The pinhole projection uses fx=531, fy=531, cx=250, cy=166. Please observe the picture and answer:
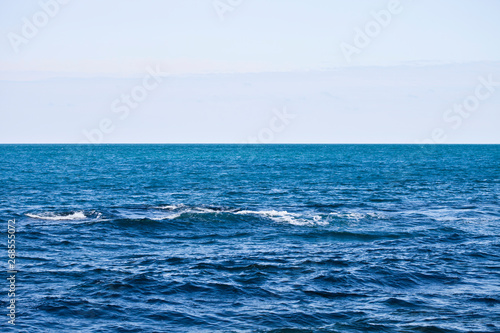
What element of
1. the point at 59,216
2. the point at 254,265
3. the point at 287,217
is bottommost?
the point at 254,265

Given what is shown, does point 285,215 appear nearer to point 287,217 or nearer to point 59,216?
point 287,217

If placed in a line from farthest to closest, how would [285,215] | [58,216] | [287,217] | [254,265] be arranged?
[285,215] → [287,217] → [58,216] → [254,265]

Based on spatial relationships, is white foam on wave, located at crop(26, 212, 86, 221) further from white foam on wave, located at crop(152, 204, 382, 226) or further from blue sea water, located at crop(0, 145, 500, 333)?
white foam on wave, located at crop(152, 204, 382, 226)

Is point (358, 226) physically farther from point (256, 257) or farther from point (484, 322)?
point (484, 322)

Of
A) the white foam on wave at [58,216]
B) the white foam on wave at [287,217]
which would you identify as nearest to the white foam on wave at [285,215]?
the white foam on wave at [287,217]

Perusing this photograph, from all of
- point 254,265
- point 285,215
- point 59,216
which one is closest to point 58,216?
point 59,216

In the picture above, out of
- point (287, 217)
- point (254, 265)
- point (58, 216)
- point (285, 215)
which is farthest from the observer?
point (285, 215)

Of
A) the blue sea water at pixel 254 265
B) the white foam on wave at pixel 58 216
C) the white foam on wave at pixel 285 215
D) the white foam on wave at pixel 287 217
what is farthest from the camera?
the white foam on wave at pixel 58 216

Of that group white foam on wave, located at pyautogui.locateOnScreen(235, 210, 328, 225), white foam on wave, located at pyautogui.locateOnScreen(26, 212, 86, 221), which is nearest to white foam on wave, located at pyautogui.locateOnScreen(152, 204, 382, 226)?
white foam on wave, located at pyautogui.locateOnScreen(235, 210, 328, 225)

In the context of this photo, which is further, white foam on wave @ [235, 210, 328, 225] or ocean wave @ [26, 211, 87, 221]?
ocean wave @ [26, 211, 87, 221]

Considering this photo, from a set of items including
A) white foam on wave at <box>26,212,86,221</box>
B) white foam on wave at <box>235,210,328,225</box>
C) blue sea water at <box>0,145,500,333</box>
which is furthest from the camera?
white foam on wave at <box>26,212,86,221</box>

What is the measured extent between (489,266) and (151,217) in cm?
2416

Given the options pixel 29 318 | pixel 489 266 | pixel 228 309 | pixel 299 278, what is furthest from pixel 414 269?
pixel 29 318

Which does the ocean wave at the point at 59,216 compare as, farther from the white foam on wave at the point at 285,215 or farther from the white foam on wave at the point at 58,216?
the white foam on wave at the point at 285,215
